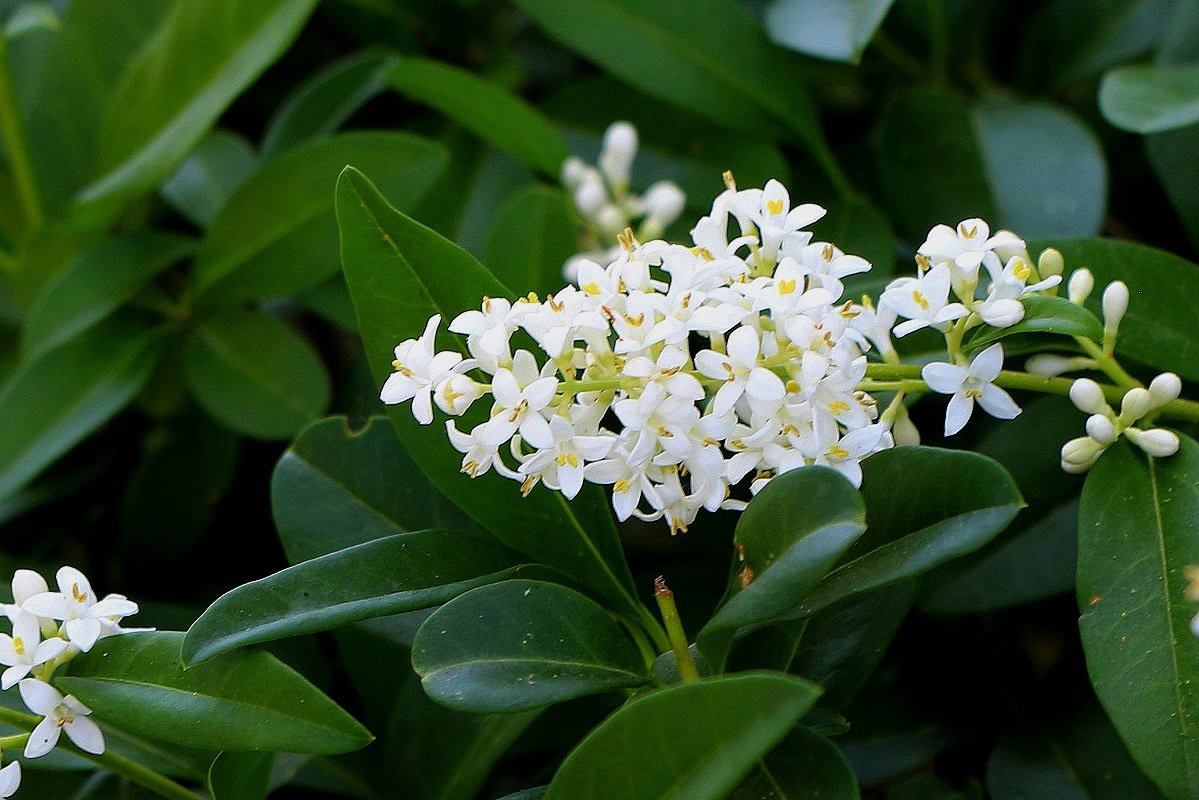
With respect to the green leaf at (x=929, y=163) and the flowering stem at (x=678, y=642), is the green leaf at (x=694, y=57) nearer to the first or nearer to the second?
the green leaf at (x=929, y=163)

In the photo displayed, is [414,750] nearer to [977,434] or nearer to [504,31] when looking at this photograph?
[977,434]

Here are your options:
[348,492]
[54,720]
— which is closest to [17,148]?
[348,492]

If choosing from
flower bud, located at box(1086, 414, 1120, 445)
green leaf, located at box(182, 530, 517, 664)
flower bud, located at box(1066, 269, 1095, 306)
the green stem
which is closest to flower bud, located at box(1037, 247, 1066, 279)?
flower bud, located at box(1066, 269, 1095, 306)

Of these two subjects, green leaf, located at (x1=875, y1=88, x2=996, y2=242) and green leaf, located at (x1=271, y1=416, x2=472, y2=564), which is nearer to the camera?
green leaf, located at (x1=271, y1=416, x2=472, y2=564)

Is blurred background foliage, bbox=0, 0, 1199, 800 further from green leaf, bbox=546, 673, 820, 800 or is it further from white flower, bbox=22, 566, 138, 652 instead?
green leaf, bbox=546, 673, 820, 800

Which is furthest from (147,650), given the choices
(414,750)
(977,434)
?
(977,434)

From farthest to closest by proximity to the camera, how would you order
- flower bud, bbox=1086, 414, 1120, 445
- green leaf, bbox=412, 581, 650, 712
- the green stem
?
1. the green stem
2. flower bud, bbox=1086, 414, 1120, 445
3. green leaf, bbox=412, 581, 650, 712

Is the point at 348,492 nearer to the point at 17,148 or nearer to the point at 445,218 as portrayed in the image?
the point at 445,218
